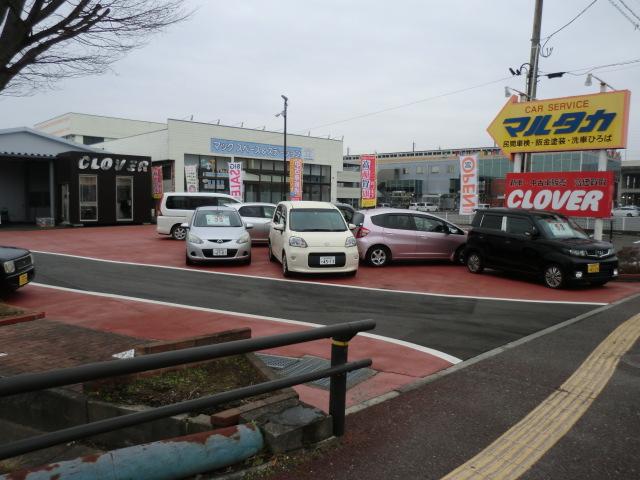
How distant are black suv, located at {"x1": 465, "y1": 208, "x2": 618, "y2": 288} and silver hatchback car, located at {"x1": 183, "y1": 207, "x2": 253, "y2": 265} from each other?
242 inches

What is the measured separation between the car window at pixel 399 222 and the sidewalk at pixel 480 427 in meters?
8.21

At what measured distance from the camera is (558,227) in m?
11.3

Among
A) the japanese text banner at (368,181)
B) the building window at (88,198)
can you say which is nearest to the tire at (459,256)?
the japanese text banner at (368,181)

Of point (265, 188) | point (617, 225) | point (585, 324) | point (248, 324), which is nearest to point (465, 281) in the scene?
point (585, 324)

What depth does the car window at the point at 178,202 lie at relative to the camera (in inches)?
771

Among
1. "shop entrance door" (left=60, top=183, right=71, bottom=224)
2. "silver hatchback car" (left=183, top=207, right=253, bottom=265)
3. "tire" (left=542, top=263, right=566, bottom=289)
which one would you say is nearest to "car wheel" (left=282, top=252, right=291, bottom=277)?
"silver hatchback car" (left=183, top=207, right=253, bottom=265)

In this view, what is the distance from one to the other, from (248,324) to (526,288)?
22.4 ft

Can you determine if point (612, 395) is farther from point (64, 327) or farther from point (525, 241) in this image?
point (525, 241)

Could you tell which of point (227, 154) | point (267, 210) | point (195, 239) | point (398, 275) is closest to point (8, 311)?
point (195, 239)

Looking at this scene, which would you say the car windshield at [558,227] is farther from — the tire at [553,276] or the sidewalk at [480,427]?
the sidewalk at [480,427]

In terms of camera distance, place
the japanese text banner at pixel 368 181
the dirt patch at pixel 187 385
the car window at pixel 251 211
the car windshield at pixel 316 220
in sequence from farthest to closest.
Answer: the japanese text banner at pixel 368 181
the car window at pixel 251 211
the car windshield at pixel 316 220
the dirt patch at pixel 187 385

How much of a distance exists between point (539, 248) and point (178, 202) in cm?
1400

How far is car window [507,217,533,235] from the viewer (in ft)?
37.5

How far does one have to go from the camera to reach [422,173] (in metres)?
81.8
